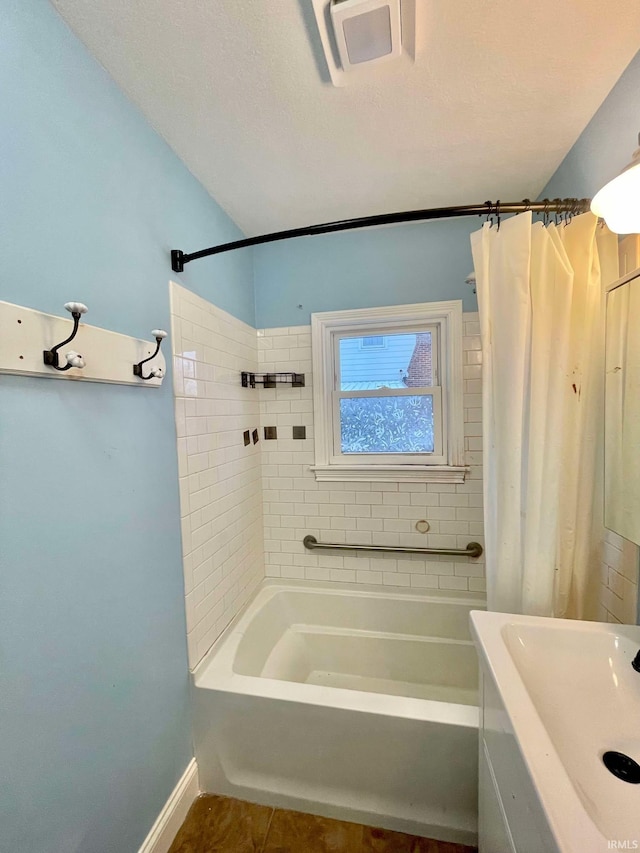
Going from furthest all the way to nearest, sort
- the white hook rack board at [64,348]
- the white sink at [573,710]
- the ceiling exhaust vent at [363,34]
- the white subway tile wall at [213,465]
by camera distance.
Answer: the white subway tile wall at [213,465], the ceiling exhaust vent at [363,34], the white hook rack board at [64,348], the white sink at [573,710]

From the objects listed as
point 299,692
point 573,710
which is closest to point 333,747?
point 299,692

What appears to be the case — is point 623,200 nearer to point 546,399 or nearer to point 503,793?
point 546,399

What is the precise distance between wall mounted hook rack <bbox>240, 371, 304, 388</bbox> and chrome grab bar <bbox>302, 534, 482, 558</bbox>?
955 mm

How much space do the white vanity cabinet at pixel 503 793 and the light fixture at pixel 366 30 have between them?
1655 mm

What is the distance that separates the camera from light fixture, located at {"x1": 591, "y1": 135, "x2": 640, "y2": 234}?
2.84 ft

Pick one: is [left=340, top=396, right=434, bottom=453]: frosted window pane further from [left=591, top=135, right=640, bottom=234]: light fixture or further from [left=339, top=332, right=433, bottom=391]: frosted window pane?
[left=591, top=135, right=640, bottom=234]: light fixture

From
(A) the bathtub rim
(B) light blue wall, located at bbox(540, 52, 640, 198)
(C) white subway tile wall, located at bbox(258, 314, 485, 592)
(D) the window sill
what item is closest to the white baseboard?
(A) the bathtub rim

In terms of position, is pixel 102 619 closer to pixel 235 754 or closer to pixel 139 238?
pixel 235 754

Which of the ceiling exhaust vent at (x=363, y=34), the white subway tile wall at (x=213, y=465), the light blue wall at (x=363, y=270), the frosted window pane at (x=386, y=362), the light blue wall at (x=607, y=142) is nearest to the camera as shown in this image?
the ceiling exhaust vent at (x=363, y=34)

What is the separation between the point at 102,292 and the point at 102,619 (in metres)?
0.94

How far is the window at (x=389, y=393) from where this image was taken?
1917 millimetres

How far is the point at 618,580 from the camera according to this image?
1.10 meters

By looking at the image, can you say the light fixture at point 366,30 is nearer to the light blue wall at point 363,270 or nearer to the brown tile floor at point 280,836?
the light blue wall at point 363,270

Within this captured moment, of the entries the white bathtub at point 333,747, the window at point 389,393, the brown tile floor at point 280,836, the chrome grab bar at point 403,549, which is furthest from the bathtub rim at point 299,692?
the window at point 389,393
